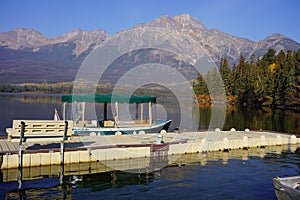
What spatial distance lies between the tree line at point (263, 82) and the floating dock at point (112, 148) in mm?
66655

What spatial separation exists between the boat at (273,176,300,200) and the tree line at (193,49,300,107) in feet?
→ 258

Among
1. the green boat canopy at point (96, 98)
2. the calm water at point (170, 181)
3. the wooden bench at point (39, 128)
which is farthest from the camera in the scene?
the green boat canopy at point (96, 98)

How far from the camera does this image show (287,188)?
10664mm

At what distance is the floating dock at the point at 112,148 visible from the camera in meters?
16.0

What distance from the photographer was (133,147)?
1888 cm


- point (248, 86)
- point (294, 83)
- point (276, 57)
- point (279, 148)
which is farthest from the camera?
point (276, 57)

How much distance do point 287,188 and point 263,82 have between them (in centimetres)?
9456

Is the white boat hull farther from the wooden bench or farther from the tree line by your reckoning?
the tree line

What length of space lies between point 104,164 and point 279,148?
14.5 meters

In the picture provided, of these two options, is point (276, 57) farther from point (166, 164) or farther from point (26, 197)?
point (26, 197)

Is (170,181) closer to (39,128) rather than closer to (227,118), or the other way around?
(39,128)

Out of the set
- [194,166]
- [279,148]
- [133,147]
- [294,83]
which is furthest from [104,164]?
[294,83]

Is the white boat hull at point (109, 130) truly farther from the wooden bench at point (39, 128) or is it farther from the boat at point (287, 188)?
the boat at point (287, 188)

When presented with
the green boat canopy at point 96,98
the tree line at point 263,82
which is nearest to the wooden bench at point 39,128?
the green boat canopy at point 96,98
